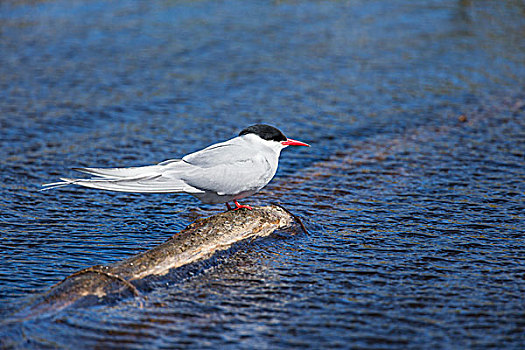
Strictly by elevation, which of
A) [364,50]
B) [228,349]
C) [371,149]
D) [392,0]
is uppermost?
[392,0]

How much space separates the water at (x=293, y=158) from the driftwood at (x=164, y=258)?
0.32ft

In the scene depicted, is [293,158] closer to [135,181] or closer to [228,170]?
[228,170]

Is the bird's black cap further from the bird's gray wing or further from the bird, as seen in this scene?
the bird's gray wing

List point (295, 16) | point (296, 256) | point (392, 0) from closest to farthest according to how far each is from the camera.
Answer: point (296, 256)
point (295, 16)
point (392, 0)

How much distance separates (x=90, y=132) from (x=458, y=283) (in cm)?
518

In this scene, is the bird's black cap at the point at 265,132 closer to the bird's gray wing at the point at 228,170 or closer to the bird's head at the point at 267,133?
the bird's head at the point at 267,133

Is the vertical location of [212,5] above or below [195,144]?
above

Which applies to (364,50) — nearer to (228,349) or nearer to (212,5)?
(212,5)

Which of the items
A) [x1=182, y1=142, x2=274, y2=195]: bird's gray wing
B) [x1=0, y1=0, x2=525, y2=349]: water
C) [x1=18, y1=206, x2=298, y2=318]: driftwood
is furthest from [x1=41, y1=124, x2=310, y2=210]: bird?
[x1=0, y1=0, x2=525, y2=349]: water

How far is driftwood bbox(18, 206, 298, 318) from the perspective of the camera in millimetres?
4227

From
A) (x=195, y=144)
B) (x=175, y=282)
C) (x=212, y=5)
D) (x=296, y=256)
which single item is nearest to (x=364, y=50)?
(x=212, y=5)

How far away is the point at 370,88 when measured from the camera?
10.1 meters

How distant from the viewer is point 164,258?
4594mm

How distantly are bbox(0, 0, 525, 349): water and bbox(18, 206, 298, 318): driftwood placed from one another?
96mm
